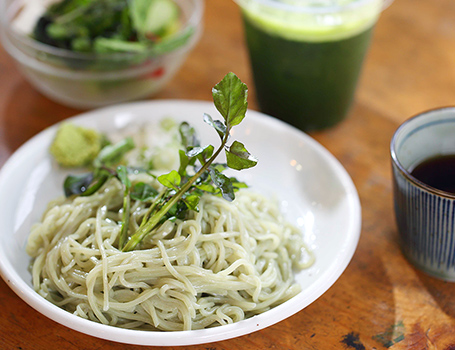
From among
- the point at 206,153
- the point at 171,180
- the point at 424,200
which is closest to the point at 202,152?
the point at 206,153

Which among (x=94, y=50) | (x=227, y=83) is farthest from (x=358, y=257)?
(x=94, y=50)

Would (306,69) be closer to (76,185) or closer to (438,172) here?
(438,172)

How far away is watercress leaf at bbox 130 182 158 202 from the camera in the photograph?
150 centimetres

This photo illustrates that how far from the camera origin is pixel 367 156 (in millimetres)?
2045

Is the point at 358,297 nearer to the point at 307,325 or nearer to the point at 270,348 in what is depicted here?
the point at 307,325

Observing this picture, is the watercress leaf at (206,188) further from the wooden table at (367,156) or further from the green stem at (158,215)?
the wooden table at (367,156)

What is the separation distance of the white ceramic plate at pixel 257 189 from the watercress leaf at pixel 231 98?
50cm

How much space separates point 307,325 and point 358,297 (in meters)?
0.21

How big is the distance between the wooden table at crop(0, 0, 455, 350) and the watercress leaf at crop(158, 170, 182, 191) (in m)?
0.45

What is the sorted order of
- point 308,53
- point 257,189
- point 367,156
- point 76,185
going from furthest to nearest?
point 367,156 → point 308,53 → point 257,189 → point 76,185

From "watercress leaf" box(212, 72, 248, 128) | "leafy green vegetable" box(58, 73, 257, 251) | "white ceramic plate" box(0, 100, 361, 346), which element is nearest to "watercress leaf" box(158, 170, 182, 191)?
"leafy green vegetable" box(58, 73, 257, 251)

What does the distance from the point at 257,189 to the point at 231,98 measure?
2.10ft

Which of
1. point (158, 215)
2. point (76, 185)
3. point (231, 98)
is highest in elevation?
point (231, 98)

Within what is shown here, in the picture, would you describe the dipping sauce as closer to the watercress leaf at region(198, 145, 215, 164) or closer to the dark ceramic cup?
the dark ceramic cup
